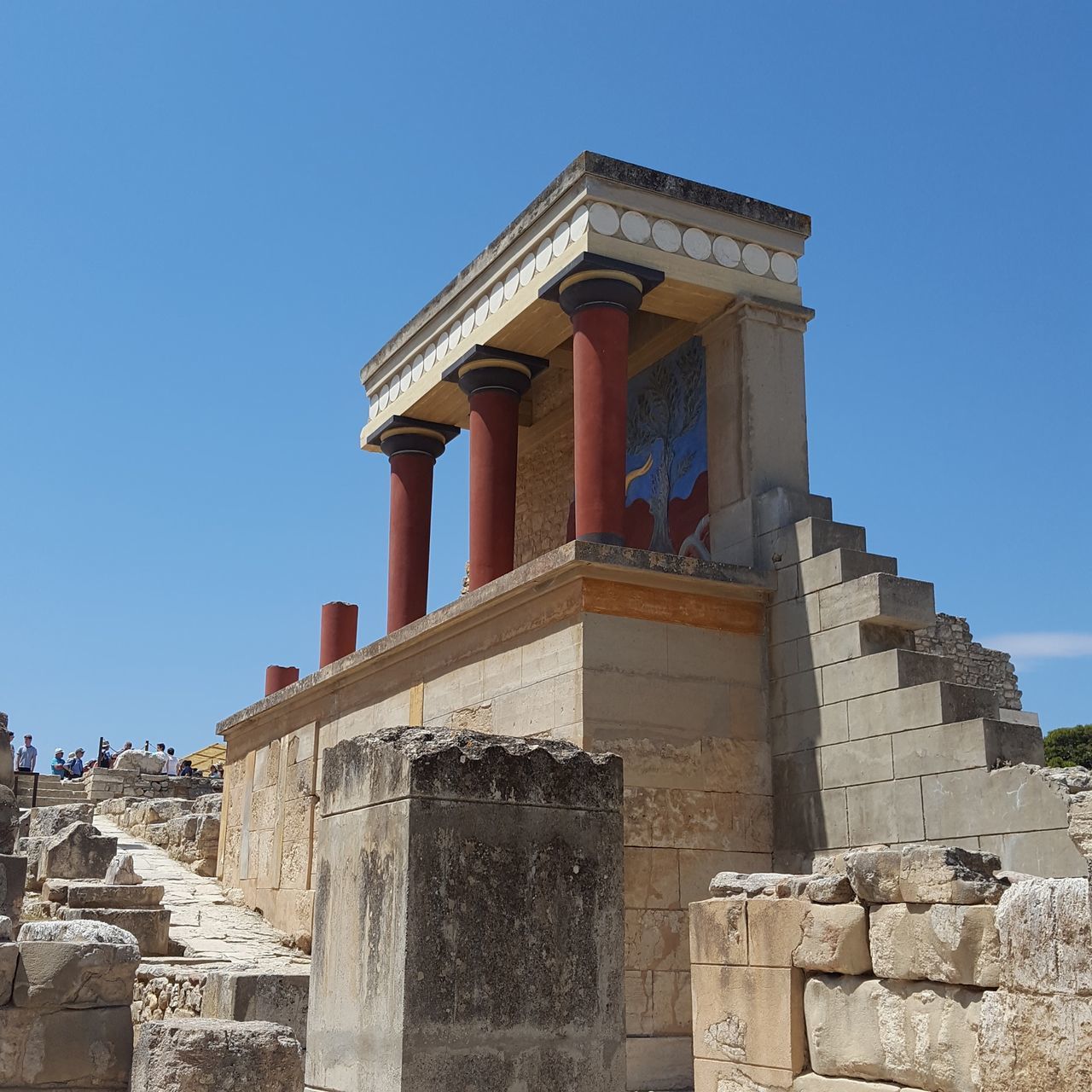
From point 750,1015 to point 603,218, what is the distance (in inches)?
287

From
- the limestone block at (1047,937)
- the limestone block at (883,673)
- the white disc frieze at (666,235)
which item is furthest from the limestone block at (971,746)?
the white disc frieze at (666,235)

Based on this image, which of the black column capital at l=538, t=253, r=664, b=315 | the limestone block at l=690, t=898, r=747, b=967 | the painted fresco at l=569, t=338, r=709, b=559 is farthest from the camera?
the painted fresco at l=569, t=338, r=709, b=559

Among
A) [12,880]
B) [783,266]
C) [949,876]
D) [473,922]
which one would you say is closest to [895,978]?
[949,876]

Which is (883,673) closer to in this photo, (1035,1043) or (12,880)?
(1035,1043)

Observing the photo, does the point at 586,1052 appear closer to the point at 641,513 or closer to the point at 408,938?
the point at 408,938

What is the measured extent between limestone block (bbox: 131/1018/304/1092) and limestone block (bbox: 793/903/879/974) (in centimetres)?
240

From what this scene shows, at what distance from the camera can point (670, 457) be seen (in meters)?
13.1

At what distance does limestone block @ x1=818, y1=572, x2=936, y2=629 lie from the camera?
10070 millimetres

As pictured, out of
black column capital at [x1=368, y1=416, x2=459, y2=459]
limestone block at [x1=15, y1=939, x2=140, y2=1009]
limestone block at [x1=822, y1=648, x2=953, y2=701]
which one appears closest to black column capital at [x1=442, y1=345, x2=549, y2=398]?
black column capital at [x1=368, y1=416, x2=459, y2=459]

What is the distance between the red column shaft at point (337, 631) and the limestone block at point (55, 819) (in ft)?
13.0

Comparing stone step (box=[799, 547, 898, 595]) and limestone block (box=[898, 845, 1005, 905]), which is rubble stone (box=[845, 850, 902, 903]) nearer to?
limestone block (box=[898, 845, 1005, 905])

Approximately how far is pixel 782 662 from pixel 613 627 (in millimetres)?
1505

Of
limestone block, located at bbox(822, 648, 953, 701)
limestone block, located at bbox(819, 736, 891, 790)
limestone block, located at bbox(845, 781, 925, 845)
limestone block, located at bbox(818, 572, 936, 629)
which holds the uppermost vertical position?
limestone block, located at bbox(818, 572, 936, 629)

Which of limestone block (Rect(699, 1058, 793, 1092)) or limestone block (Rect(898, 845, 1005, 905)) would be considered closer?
Result: limestone block (Rect(898, 845, 1005, 905))
